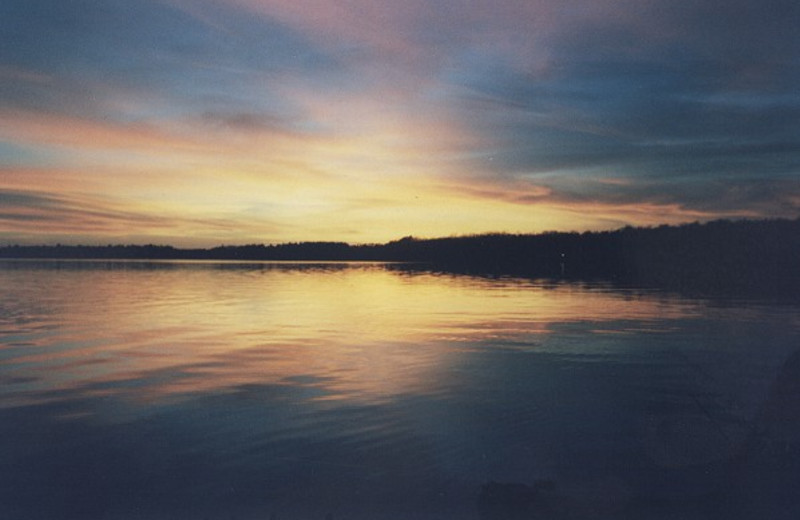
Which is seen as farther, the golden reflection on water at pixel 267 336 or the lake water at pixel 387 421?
→ the golden reflection on water at pixel 267 336

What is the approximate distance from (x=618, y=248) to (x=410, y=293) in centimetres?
9782

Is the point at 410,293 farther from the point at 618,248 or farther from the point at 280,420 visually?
the point at 618,248

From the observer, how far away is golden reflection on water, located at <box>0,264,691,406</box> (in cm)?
1659

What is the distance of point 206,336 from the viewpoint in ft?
82.7

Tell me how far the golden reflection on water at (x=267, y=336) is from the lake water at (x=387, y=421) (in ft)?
0.49

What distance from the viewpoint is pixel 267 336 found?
2531 centimetres

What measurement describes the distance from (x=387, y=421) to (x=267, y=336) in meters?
13.5

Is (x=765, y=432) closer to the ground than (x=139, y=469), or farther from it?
farther from it

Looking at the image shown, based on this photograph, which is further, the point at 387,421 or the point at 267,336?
the point at 267,336

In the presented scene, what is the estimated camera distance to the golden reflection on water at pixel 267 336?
1659 centimetres

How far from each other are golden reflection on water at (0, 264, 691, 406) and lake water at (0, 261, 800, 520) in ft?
0.49

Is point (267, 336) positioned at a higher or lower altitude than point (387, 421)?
higher

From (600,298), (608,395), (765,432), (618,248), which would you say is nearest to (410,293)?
(600,298)

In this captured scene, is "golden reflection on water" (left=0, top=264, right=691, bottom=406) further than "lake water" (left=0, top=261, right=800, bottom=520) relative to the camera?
Yes
